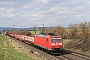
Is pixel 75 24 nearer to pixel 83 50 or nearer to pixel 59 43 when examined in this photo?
pixel 83 50

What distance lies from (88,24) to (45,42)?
3131cm

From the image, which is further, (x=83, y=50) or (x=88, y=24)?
(x=88, y=24)

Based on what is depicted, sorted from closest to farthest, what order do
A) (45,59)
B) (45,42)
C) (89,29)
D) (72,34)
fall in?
(45,59)
(45,42)
(89,29)
(72,34)

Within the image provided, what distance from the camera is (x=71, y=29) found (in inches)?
2574

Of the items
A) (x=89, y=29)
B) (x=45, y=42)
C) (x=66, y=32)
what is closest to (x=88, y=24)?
(x=89, y=29)

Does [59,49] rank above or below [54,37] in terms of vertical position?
below

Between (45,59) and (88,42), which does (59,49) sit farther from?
(88,42)

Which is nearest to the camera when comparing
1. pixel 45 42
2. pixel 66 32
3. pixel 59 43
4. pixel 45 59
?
pixel 45 59

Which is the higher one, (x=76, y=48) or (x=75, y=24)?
(x=75, y=24)

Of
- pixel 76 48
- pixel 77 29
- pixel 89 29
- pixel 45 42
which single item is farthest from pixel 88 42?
pixel 77 29

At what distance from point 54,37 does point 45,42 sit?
3.19 meters

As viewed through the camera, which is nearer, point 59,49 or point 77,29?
point 59,49

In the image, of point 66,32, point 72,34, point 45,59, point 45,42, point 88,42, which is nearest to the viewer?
point 45,59

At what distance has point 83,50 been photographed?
35.1 metres
